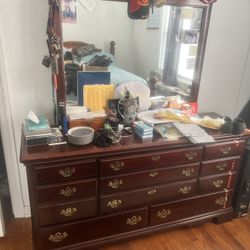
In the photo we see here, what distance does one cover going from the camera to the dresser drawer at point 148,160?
1.46 meters

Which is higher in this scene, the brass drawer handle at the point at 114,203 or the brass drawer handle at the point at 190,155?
the brass drawer handle at the point at 190,155

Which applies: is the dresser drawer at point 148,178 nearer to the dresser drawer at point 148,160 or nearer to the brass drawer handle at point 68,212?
the dresser drawer at point 148,160

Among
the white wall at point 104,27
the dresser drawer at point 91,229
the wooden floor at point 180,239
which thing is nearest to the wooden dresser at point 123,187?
the dresser drawer at point 91,229

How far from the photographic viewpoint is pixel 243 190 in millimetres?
1955

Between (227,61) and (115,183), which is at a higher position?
(227,61)

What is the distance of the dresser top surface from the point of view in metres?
1.32

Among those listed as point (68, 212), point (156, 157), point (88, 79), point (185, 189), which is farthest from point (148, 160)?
point (88, 79)

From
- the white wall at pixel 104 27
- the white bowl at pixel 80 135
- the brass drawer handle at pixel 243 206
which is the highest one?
the white wall at pixel 104 27

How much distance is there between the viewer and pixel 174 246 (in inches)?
70.4

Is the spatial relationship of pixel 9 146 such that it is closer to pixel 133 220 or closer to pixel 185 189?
pixel 133 220

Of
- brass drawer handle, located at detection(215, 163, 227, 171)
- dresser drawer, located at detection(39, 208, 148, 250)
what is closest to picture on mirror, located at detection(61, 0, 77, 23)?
dresser drawer, located at detection(39, 208, 148, 250)

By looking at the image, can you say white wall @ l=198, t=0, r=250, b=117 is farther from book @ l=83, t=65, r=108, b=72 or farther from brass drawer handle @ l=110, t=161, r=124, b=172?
brass drawer handle @ l=110, t=161, r=124, b=172

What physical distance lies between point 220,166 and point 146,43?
1.00m

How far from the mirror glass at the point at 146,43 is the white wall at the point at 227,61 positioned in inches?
6.1
